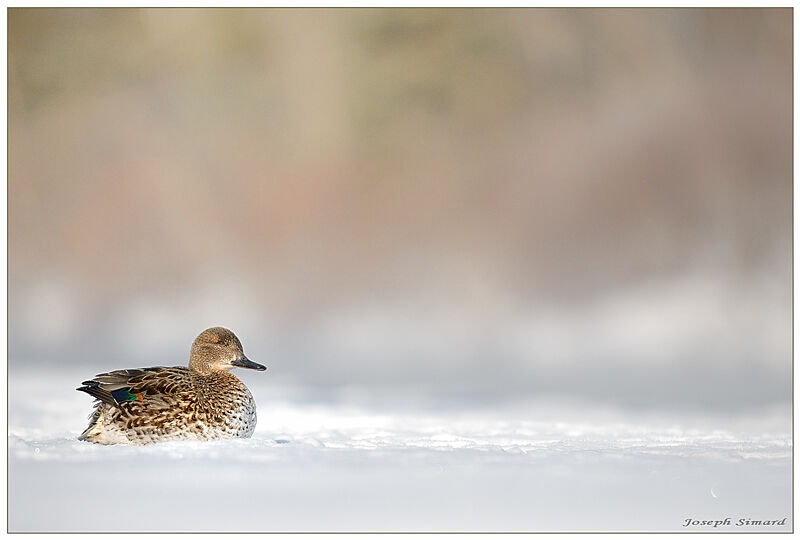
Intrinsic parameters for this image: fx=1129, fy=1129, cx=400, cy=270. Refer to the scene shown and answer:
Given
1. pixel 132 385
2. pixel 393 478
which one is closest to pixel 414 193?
pixel 393 478

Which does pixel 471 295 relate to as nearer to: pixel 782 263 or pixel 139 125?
pixel 782 263

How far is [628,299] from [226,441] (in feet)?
5.73

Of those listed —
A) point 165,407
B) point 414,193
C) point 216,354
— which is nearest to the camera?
point 165,407

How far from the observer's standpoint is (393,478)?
3.50 metres

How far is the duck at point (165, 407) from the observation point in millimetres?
3471

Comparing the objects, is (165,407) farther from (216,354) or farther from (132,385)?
(216,354)

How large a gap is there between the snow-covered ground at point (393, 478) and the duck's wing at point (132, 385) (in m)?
0.16

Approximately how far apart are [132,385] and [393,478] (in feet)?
2.82

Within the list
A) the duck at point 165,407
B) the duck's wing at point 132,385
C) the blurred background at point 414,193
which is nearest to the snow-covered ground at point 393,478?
the duck at point 165,407

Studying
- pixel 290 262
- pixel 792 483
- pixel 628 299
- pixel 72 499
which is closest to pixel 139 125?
pixel 290 262

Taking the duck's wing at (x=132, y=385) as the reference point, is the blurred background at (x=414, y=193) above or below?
above

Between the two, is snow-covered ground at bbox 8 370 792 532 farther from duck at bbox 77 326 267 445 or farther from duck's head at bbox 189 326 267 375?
duck's head at bbox 189 326 267 375

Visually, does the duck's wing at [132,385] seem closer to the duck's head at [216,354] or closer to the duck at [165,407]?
the duck at [165,407]

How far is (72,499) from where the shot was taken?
3.36 meters
